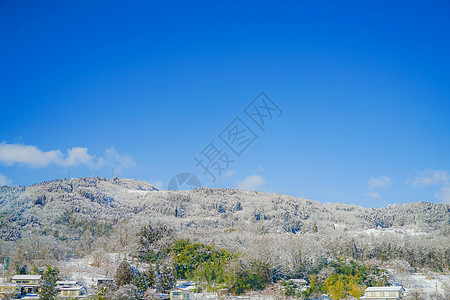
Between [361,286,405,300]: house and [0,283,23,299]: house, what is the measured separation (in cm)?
2543

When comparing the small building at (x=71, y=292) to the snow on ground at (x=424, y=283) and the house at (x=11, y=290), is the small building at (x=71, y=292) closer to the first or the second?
the house at (x=11, y=290)

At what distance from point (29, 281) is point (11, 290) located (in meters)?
1.69

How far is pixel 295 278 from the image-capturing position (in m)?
34.0

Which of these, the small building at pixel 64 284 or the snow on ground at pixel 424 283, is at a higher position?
the small building at pixel 64 284

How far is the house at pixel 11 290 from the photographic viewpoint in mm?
28484

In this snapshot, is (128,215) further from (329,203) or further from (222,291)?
(329,203)

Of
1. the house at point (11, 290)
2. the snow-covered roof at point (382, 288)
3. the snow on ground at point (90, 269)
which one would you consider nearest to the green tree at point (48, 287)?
the house at point (11, 290)

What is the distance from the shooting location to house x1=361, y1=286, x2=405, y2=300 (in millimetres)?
28000

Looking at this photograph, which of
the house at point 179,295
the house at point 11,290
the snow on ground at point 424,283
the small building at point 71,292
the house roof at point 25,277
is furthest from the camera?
the house roof at point 25,277

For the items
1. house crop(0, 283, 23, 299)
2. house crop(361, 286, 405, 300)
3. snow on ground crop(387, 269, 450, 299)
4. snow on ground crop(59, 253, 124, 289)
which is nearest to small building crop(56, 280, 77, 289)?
snow on ground crop(59, 253, 124, 289)

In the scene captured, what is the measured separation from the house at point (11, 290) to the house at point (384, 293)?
25.4m

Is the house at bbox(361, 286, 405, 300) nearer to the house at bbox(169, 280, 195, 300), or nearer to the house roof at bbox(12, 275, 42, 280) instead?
the house at bbox(169, 280, 195, 300)

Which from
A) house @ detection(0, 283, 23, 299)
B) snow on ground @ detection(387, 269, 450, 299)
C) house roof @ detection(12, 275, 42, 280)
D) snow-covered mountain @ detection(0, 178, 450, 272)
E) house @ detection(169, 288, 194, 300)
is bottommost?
snow on ground @ detection(387, 269, 450, 299)

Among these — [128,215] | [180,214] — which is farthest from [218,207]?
[128,215]
